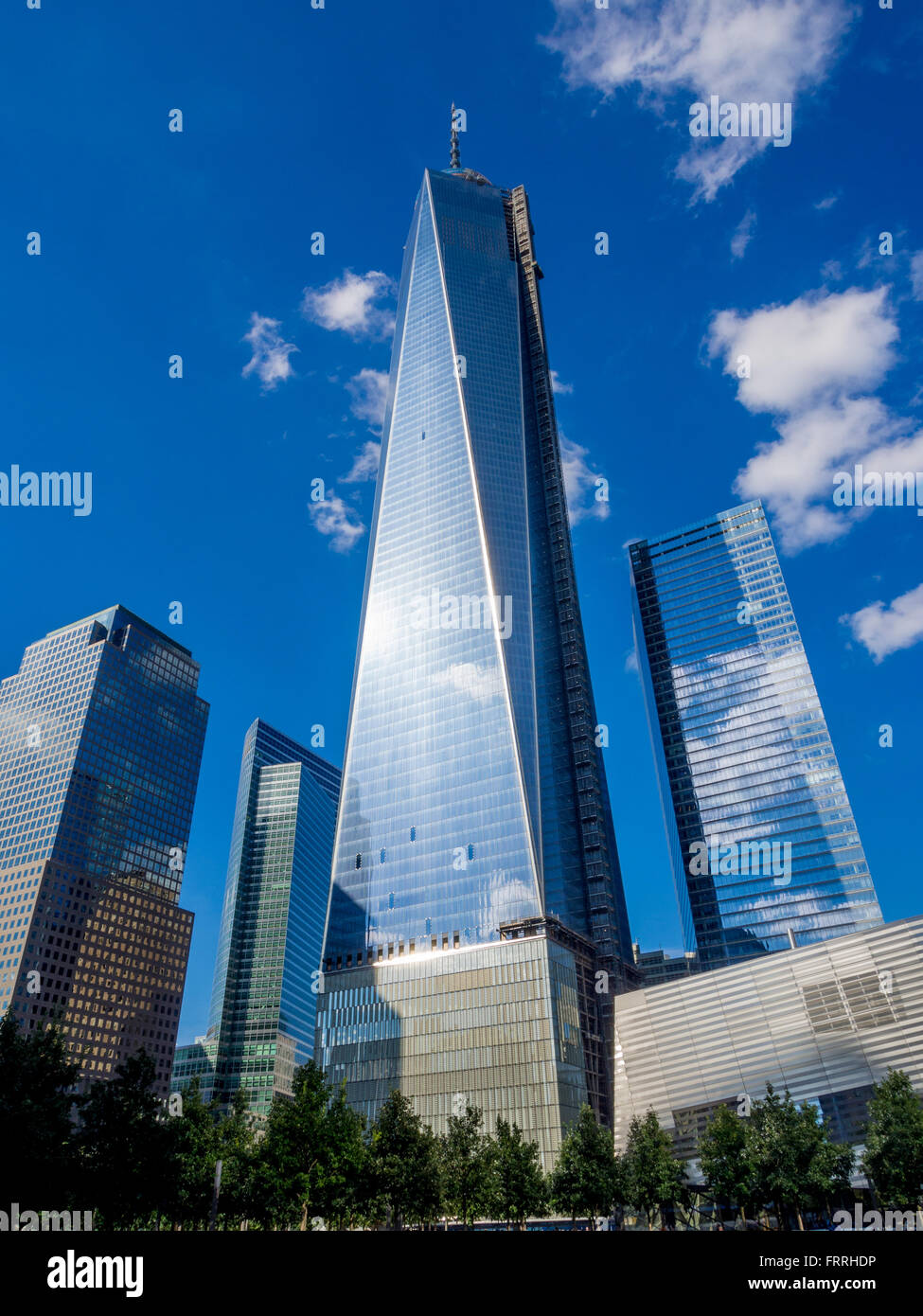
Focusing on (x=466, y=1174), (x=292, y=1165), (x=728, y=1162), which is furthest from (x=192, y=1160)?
(x=728, y=1162)

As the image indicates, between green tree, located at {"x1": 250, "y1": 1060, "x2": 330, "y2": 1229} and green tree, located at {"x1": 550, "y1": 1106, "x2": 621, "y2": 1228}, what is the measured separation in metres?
21.6

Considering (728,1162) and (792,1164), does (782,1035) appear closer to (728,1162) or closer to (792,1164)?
(728,1162)

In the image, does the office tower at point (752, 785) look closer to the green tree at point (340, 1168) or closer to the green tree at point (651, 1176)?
the green tree at point (651, 1176)

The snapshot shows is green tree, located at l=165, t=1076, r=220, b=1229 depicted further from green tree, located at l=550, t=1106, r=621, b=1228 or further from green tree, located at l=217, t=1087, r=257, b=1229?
green tree, located at l=550, t=1106, r=621, b=1228

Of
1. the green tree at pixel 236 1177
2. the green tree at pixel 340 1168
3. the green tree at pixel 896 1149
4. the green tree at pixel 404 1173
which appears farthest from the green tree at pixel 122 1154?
the green tree at pixel 896 1149

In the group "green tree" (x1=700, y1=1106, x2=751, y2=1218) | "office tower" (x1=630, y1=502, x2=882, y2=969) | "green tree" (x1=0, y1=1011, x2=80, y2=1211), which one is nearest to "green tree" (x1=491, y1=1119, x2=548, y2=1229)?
"green tree" (x1=700, y1=1106, x2=751, y2=1218)

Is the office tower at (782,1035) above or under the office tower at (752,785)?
under

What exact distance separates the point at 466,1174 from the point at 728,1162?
19.2 meters

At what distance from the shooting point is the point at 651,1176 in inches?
2574

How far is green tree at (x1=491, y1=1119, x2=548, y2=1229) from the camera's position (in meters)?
63.8

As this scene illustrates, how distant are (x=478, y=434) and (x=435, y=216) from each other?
218 ft

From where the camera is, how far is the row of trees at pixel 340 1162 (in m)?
44.5

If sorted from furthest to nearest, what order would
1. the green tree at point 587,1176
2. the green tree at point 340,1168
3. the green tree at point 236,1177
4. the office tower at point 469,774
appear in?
the office tower at point 469,774 → the green tree at point 587,1176 → the green tree at point 236,1177 → the green tree at point 340,1168

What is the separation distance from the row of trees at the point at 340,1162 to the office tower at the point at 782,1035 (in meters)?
23.5
